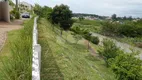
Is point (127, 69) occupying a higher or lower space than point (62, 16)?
lower

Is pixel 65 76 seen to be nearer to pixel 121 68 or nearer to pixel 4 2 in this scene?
pixel 121 68

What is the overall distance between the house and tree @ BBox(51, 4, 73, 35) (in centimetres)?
569

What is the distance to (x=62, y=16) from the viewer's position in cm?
2805

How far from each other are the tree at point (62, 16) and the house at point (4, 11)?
5.69 meters

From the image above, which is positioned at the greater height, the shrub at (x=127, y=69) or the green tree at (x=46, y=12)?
the green tree at (x=46, y=12)

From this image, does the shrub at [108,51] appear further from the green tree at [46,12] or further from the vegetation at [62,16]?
the green tree at [46,12]

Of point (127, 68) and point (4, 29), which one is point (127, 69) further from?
point (4, 29)

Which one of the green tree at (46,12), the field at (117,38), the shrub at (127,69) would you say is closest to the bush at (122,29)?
the field at (117,38)

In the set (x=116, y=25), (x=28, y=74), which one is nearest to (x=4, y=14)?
(x=28, y=74)

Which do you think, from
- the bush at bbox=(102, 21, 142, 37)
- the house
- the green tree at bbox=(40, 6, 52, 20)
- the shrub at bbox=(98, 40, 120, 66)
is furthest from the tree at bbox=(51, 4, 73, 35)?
the bush at bbox=(102, 21, 142, 37)

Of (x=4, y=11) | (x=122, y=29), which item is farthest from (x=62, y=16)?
(x=122, y=29)

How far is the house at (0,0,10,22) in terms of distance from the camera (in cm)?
2441

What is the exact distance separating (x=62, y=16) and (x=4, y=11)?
6531 millimetres

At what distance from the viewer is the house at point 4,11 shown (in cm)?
2441
